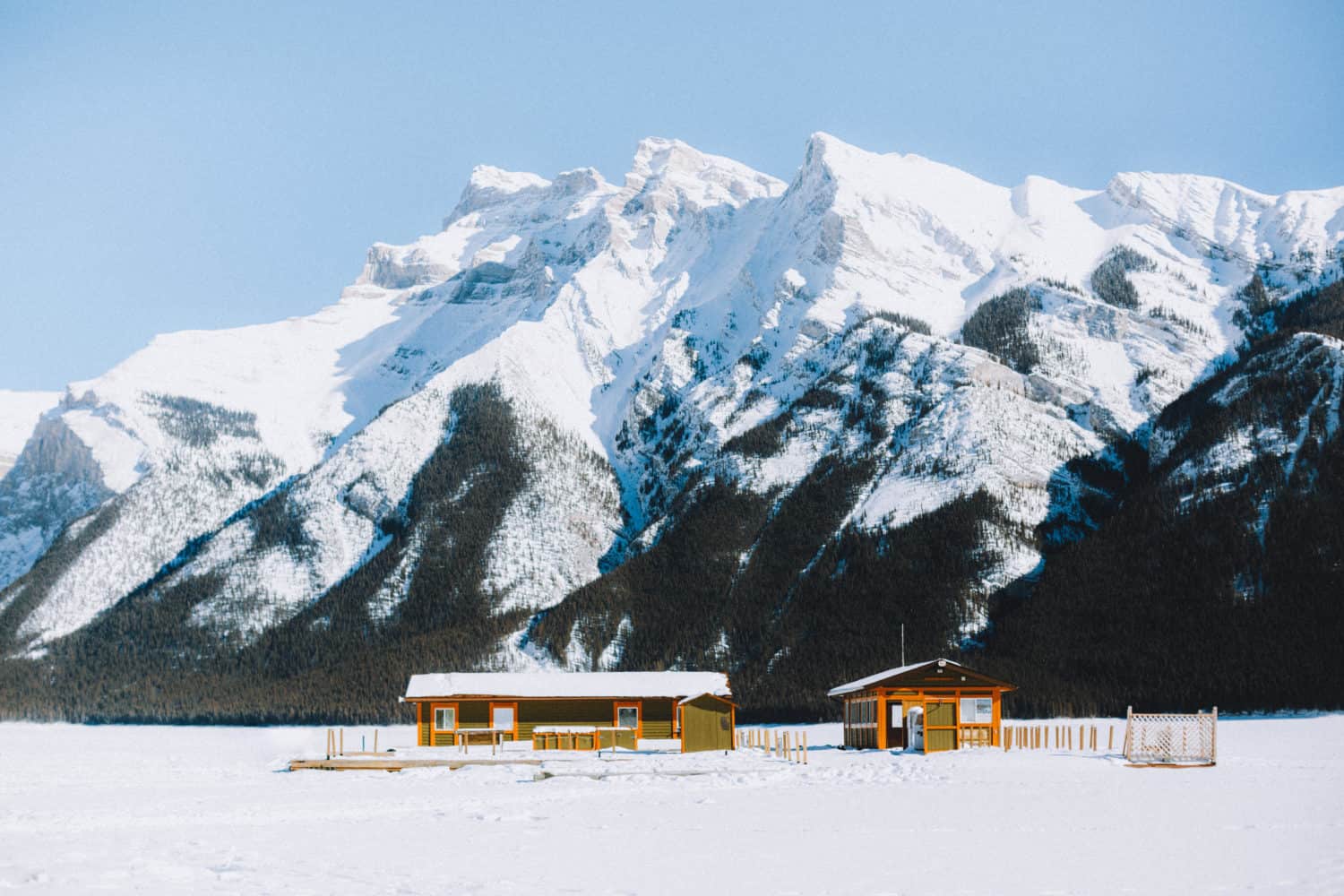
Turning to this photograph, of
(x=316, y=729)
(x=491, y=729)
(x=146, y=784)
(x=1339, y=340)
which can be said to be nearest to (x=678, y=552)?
(x=316, y=729)

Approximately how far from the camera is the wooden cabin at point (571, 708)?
8231 cm

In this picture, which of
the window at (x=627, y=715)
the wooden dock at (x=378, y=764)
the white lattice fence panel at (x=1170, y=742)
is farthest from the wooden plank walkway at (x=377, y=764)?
the white lattice fence panel at (x=1170, y=742)

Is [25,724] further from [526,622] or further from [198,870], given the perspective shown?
[198,870]

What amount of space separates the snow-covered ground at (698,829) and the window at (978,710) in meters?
13.2

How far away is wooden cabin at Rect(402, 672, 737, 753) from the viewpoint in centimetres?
8231

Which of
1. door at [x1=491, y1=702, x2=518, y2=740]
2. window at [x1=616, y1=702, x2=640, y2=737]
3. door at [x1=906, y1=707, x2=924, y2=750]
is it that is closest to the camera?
door at [x1=906, y1=707, x2=924, y2=750]

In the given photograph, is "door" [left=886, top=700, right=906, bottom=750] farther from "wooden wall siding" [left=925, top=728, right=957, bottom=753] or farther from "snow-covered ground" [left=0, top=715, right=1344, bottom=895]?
"snow-covered ground" [left=0, top=715, right=1344, bottom=895]

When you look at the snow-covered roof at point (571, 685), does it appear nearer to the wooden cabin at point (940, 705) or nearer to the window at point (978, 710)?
the wooden cabin at point (940, 705)

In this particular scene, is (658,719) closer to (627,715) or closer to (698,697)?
(627,715)

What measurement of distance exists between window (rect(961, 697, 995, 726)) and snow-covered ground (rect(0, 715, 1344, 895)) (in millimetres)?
13171

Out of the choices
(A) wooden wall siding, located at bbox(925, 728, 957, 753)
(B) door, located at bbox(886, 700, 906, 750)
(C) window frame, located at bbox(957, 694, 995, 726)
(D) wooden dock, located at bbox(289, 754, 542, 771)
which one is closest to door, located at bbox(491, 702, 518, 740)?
(D) wooden dock, located at bbox(289, 754, 542, 771)

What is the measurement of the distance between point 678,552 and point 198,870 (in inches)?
6066

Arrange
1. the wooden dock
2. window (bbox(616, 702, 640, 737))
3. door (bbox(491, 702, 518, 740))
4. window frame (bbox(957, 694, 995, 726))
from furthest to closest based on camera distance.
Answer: window (bbox(616, 702, 640, 737)) < door (bbox(491, 702, 518, 740)) < window frame (bbox(957, 694, 995, 726)) < the wooden dock

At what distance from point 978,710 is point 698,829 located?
4410 cm
